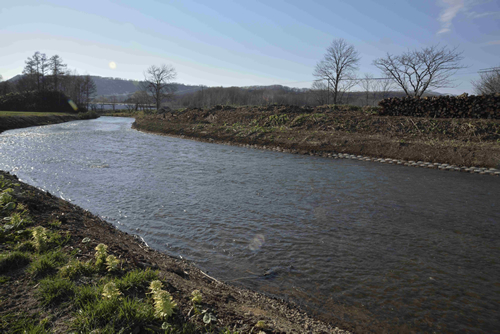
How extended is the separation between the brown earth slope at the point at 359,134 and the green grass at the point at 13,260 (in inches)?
644

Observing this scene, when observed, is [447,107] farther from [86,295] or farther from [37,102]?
[37,102]

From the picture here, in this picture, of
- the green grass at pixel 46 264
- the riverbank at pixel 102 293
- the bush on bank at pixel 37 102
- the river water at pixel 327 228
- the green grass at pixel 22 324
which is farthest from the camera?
the bush on bank at pixel 37 102

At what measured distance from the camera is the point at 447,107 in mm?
20078

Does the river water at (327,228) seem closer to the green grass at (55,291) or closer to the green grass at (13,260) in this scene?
the green grass at (55,291)

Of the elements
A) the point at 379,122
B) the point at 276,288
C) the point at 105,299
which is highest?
the point at 379,122

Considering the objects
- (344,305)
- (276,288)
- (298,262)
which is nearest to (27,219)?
(276,288)

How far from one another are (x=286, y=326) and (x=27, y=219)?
452 centimetres

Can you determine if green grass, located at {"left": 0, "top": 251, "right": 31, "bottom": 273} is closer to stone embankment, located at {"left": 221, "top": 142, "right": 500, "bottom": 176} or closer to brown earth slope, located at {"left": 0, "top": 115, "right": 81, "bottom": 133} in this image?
stone embankment, located at {"left": 221, "top": 142, "right": 500, "bottom": 176}

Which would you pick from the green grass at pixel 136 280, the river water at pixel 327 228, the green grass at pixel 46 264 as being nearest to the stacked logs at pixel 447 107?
the river water at pixel 327 228

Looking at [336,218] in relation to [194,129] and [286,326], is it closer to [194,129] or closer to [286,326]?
[286,326]

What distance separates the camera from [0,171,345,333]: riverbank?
267 centimetres

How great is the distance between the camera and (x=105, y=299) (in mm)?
2809

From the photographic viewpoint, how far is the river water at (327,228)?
4156 mm

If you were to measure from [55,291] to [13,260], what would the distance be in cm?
98
